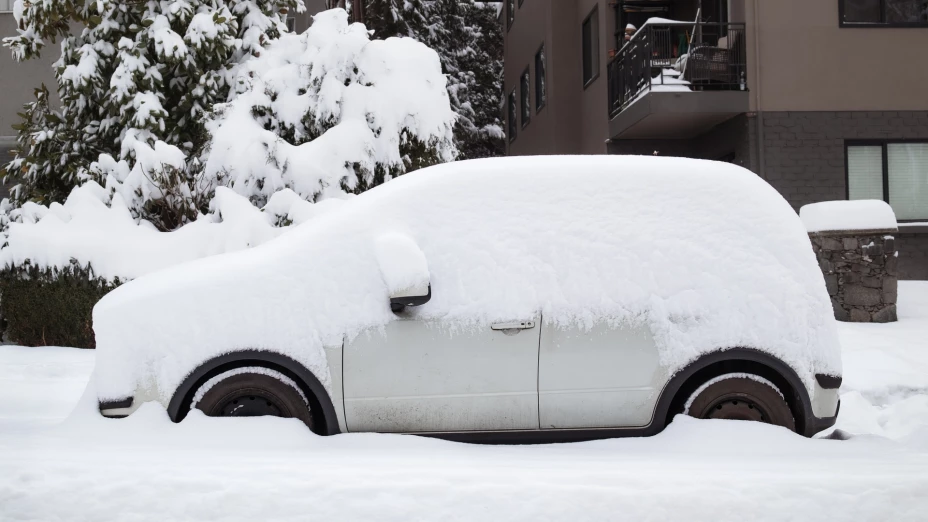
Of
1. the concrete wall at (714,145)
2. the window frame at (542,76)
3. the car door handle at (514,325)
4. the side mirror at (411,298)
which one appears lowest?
the car door handle at (514,325)

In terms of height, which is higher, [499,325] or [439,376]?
[499,325]

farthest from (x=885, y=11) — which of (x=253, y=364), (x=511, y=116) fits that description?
(x=511, y=116)

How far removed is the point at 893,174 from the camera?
13.5m

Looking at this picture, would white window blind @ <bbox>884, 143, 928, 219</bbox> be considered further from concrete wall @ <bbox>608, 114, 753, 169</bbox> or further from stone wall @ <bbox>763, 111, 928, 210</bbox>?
concrete wall @ <bbox>608, 114, 753, 169</bbox>

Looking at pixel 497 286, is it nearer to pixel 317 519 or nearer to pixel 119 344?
pixel 317 519

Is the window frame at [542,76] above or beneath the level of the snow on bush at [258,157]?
above

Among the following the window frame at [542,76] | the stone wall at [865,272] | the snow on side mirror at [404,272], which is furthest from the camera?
the window frame at [542,76]

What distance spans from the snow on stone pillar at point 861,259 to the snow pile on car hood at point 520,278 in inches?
224

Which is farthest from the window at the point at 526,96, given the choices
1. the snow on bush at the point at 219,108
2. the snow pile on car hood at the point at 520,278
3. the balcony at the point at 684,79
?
the snow pile on car hood at the point at 520,278

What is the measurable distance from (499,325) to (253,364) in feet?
4.24

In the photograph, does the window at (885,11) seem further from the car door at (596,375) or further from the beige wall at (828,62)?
the car door at (596,375)

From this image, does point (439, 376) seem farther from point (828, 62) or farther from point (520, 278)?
point (828, 62)

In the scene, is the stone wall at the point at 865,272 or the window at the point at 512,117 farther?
the window at the point at 512,117

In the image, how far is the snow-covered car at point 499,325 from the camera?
417cm
